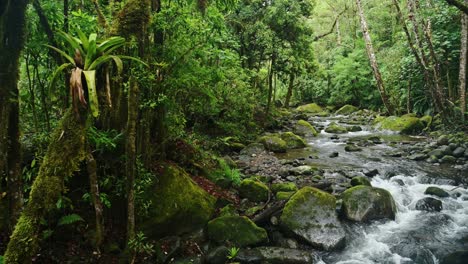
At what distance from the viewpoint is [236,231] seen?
17.9 feet

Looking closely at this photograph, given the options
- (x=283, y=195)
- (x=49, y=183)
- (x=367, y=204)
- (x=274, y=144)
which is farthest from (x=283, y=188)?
(x=274, y=144)

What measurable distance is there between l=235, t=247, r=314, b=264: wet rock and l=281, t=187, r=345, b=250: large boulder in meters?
0.50

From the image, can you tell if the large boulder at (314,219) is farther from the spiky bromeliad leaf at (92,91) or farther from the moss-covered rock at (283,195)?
the spiky bromeliad leaf at (92,91)

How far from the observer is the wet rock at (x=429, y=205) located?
284 inches

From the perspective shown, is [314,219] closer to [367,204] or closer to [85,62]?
[367,204]

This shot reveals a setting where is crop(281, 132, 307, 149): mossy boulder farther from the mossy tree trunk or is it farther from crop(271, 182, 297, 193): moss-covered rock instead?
the mossy tree trunk

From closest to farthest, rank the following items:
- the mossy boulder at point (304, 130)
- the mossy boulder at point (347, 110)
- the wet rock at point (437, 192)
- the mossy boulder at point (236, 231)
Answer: the mossy boulder at point (236, 231) < the wet rock at point (437, 192) < the mossy boulder at point (304, 130) < the mossy boulder at point (347, 110)

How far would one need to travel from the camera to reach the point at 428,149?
11.8 meters

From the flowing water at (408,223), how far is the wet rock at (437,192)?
0.11 m

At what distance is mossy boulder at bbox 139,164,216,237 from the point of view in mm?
5188

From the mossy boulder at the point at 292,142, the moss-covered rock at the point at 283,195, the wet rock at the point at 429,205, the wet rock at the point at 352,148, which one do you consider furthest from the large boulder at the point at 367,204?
the mossy boulder at the point at 292,142

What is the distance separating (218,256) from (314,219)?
208cm

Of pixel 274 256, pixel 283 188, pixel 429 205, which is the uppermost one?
pixel 283 188

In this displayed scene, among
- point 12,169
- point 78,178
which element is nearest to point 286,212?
point 78,178
